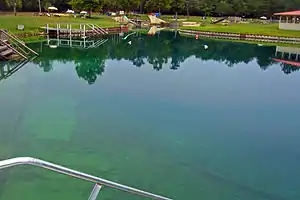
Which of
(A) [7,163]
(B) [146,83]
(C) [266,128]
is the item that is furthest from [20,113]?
(A) [7,163]

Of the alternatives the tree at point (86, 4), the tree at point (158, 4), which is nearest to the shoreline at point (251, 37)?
the tree at point (86, 4)

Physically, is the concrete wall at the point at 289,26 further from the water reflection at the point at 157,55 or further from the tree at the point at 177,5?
the tree at the point at 177,5

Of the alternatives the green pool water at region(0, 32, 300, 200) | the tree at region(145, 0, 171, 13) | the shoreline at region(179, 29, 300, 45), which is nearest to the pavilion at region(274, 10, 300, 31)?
the shoreline at region(179, 29, 300, 45)

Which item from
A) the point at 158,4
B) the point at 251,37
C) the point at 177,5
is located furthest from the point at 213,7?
the point at 251,37

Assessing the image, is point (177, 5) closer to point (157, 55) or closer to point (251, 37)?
point (251, 37)

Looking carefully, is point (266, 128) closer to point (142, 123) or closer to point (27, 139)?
point (142, 123)

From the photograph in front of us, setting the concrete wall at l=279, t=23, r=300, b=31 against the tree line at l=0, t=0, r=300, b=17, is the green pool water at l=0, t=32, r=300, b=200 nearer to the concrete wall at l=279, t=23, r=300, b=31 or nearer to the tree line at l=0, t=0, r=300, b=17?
the concrete wall at l=279, t=23, r=300, b=31

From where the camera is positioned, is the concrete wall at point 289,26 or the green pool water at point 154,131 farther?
the concrete wall at point 289,26
